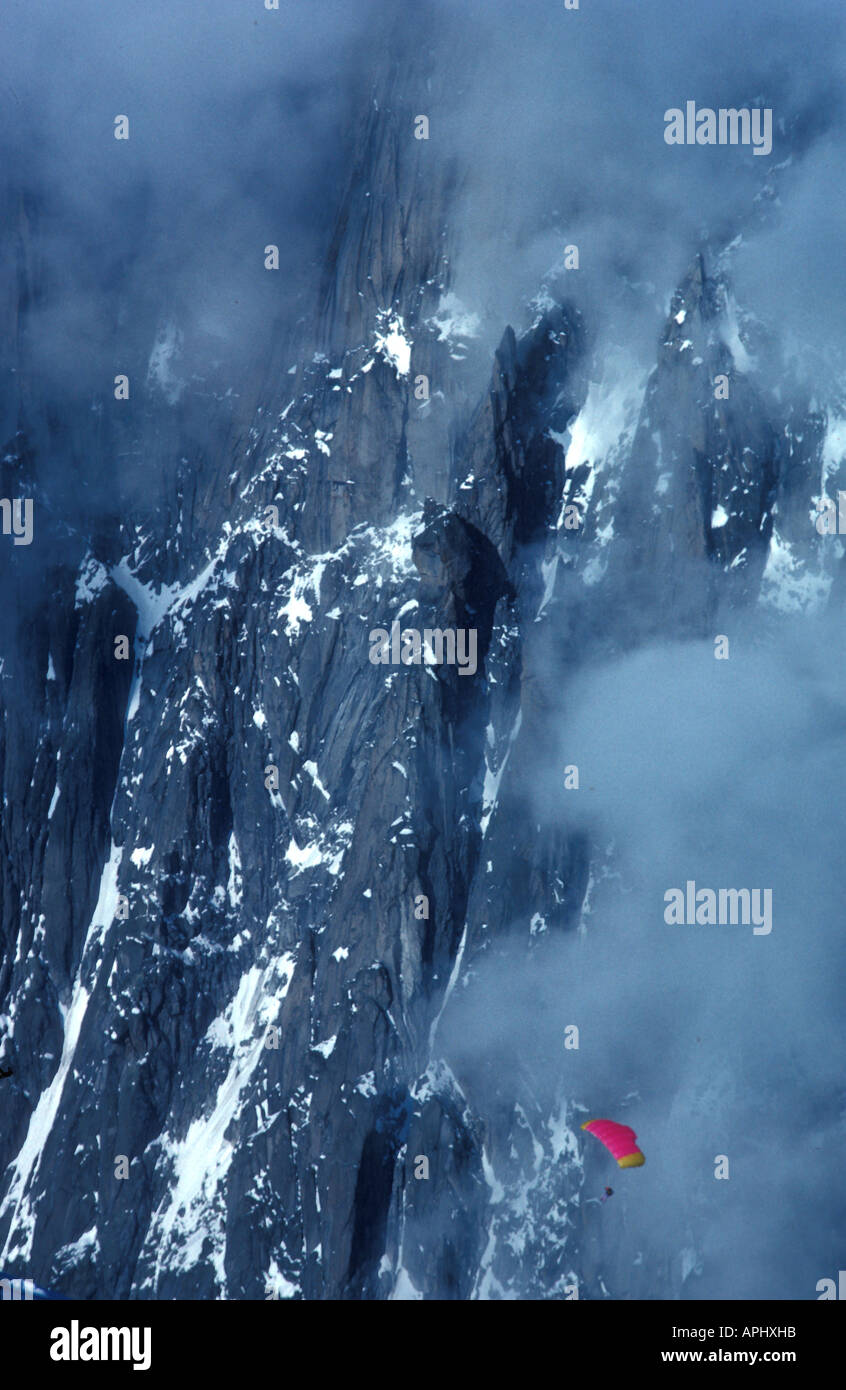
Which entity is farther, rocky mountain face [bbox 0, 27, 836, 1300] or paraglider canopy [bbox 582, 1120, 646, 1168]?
rocky mountain face [bbox 0, 27, 836, 1300]

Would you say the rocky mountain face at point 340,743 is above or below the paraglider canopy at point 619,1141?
above

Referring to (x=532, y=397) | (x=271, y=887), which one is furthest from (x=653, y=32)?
(x=271, y=887)

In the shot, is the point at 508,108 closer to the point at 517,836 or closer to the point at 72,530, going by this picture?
the point at 72,530

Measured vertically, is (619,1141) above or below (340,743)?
below

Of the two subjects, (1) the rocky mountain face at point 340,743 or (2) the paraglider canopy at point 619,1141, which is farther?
(1) the rocky mountain face at point 340,743

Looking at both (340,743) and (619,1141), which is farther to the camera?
(340,743)

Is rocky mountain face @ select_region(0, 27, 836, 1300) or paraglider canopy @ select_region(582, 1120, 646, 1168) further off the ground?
rocky mountain face @ select_region(0, 27, 836, 1300)
